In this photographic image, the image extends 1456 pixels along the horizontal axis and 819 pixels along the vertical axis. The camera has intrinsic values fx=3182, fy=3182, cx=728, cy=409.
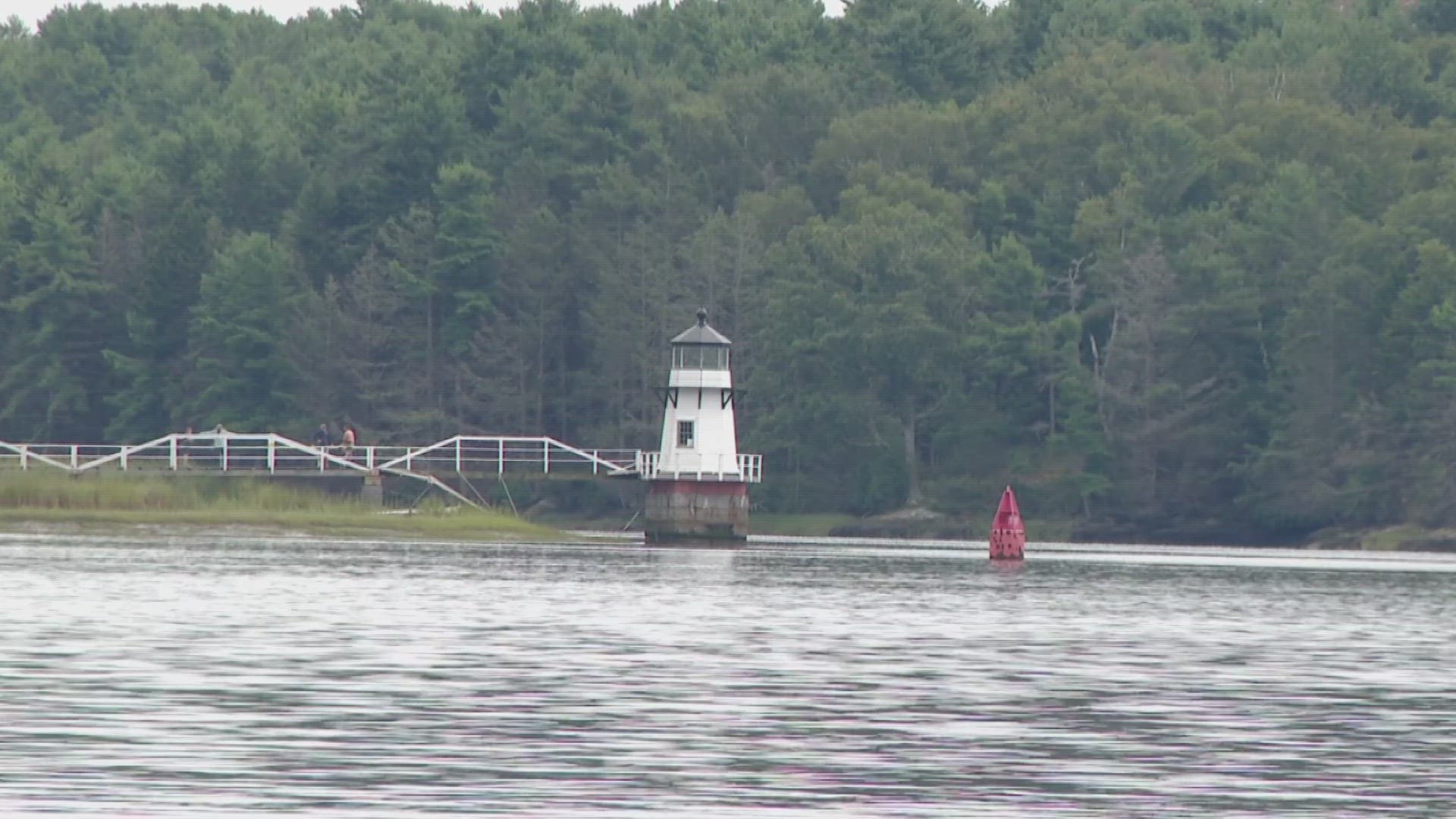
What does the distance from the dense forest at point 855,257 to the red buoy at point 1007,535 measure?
3148 cm

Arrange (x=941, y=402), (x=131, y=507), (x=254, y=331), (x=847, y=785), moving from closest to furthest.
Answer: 1. (x=847, y=785)
2. (x=131, y=507)
3. (x=941, y=402)
4. (x=254, y=331)

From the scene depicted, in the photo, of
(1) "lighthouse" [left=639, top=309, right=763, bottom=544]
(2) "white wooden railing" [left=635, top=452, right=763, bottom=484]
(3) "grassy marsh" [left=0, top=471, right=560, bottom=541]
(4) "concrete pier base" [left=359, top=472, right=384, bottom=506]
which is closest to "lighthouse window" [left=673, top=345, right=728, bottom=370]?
(1) "lighthouse" [left=639, top=309, right=763, bottom=544]

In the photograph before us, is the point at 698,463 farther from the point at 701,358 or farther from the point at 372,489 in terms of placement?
the point at 372,489

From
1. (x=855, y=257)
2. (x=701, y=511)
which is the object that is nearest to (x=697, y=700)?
(x=701, y=511)

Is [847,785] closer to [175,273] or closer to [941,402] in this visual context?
[941,402]

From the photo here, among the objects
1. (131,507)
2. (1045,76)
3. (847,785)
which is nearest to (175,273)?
(1045,76)

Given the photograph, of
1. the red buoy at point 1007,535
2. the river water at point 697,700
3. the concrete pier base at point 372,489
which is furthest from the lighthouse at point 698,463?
the river water at point 697,700

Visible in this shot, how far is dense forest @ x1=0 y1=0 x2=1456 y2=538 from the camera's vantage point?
4459 inches

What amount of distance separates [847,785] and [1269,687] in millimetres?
10406

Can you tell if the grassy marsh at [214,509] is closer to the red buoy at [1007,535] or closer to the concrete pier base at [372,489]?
the concrete pier base at [372,489]

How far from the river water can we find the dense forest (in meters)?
61.3

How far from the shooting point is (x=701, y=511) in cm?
8612

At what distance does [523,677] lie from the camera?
30609 millimetres

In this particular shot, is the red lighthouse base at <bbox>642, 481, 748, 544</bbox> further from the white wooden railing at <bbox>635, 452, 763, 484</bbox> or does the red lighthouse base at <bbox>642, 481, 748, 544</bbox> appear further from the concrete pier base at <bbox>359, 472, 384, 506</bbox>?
the concrete pier base at <bbox>359, 472, 384, 506</bbox>
